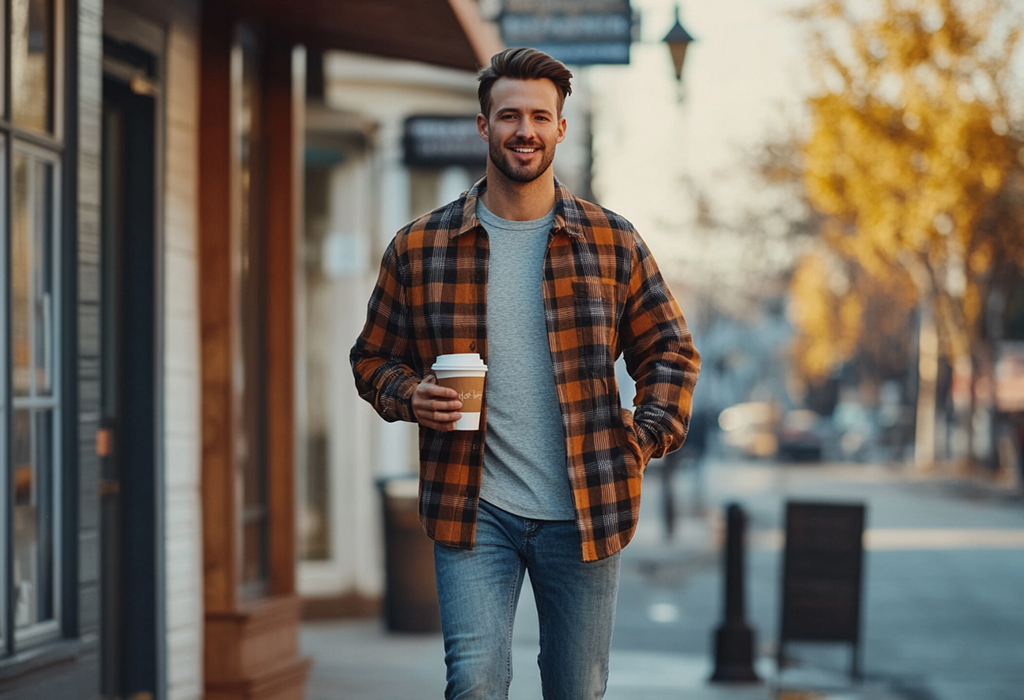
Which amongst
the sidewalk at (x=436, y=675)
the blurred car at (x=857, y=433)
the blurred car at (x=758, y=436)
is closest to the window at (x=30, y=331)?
the sidewalk at (x=436, y=675)

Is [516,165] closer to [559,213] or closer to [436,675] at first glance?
[559,213]

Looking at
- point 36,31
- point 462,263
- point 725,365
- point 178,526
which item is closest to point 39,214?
point 36,31

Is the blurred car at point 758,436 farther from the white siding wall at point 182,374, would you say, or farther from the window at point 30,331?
the window at point 30,331

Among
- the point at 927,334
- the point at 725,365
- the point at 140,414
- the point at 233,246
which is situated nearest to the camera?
the point at 140,414

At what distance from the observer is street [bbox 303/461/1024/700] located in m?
7.95

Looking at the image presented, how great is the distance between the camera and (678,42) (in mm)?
8836

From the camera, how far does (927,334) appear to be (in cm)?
4088

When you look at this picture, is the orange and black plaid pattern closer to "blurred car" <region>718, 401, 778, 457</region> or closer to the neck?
the neck

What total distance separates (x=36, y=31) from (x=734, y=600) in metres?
5.71

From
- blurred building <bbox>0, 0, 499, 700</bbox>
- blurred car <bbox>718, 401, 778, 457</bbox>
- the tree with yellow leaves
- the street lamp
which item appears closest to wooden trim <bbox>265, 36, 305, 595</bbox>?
blurred building <bbox>0, 0, 499, 700</bbox>

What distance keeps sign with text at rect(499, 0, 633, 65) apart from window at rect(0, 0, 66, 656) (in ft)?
11.8

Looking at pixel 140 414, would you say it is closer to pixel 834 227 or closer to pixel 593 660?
pixel 593 660

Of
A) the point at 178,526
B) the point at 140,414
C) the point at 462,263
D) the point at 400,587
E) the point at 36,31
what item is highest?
the point at 36,31

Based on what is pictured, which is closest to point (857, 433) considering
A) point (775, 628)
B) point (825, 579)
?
point (775, 628)
